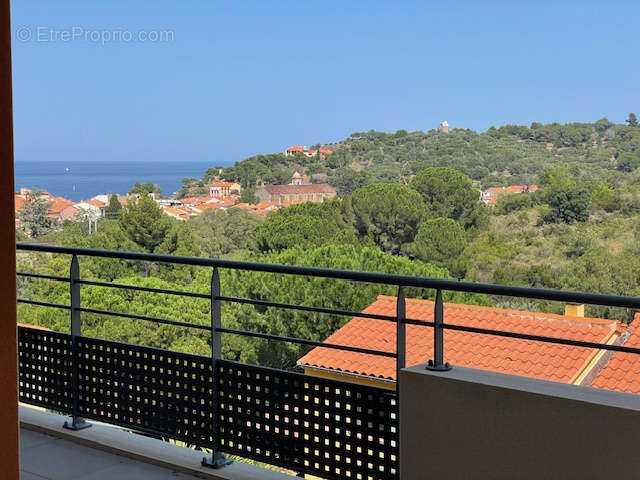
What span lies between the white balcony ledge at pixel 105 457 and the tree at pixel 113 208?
32.9 metres

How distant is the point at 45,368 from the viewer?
10.8ft

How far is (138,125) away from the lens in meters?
48.2

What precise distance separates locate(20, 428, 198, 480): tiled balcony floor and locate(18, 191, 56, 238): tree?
3103cm

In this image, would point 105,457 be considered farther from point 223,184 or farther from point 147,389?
point 223,184

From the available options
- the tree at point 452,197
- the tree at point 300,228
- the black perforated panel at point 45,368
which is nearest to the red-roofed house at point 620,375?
the black perforated panel at point 45,368

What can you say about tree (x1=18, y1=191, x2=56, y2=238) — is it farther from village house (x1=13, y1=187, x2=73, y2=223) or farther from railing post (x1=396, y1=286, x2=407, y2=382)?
railing post (x1=396, y1=286, x2=407, y2=382)

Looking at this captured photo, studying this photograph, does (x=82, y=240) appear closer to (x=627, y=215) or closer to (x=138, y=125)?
(x=138, y=125)

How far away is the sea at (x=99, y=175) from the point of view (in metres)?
39.0

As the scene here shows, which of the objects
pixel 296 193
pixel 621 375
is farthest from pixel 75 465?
pixel 296 193

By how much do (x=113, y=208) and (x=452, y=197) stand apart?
615 inches

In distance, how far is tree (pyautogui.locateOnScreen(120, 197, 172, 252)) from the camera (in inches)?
1336

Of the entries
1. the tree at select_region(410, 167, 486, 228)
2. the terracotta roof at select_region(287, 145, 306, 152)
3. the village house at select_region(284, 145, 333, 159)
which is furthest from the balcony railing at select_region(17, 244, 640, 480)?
the terracotta roof at select_region(287, 145, 306, 152)

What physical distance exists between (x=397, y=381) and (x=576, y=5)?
51283 mm

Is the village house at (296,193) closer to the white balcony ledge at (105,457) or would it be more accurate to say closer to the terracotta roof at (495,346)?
the terracotta roof at (495,346)
